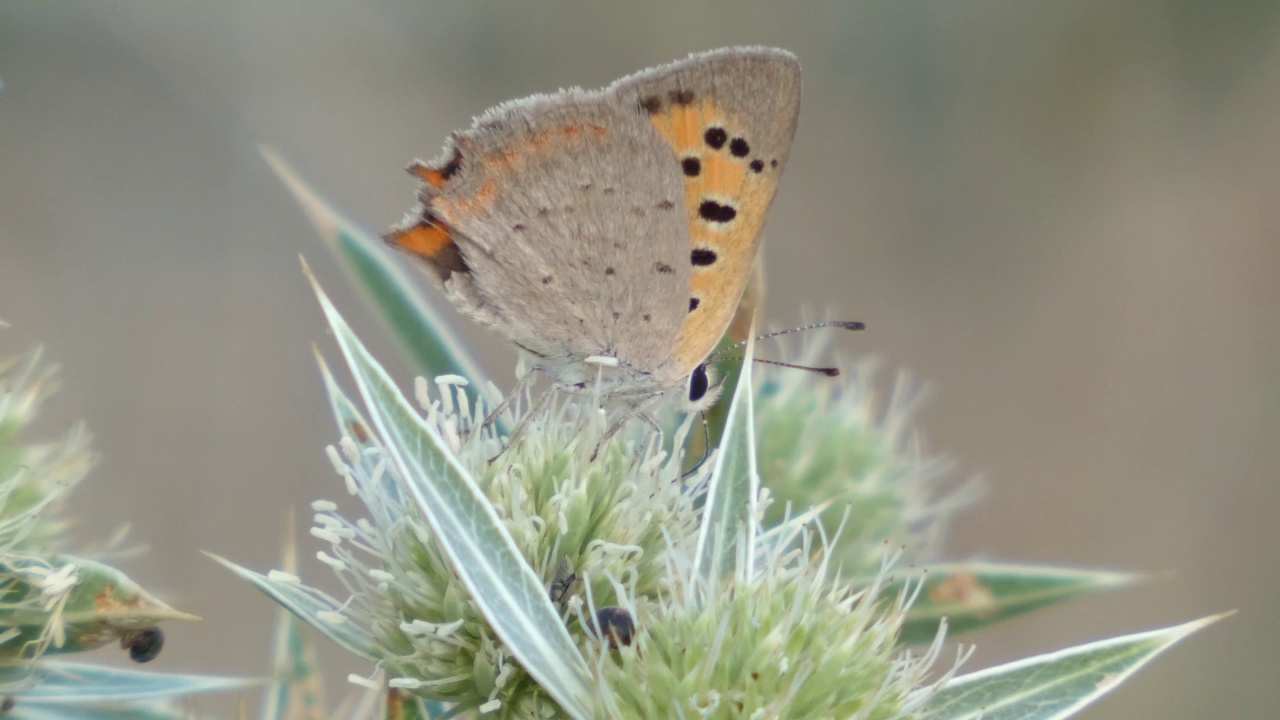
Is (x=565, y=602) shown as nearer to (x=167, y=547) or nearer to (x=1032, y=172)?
(x=167, y=547)

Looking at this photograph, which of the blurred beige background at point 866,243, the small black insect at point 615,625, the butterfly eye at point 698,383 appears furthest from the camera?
the blurred beige background at point 866,243

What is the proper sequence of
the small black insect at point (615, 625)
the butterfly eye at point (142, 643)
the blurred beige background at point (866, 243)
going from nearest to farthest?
the small black insect at point (615, 625), the butterfly eye at point (142, 643), the blurred beige background at point (866, 243)

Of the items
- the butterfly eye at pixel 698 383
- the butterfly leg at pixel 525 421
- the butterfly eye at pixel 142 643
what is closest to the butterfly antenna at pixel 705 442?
the butterfly eye at pixel 698 383

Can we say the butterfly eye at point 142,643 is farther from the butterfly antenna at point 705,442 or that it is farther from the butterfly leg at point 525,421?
the butterfly antenna at point 705,442

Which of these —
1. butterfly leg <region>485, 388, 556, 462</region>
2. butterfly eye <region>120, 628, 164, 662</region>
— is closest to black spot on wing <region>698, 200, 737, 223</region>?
butterfly leg <region>485, 388, 556, 462</region>

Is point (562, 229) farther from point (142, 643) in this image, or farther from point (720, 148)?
point (142, 643)

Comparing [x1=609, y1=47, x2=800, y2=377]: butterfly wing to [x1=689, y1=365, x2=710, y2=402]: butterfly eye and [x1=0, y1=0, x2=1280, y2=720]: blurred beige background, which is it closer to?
[x1=689, y1=365, x2=710, y2=402]: butterfly eye
